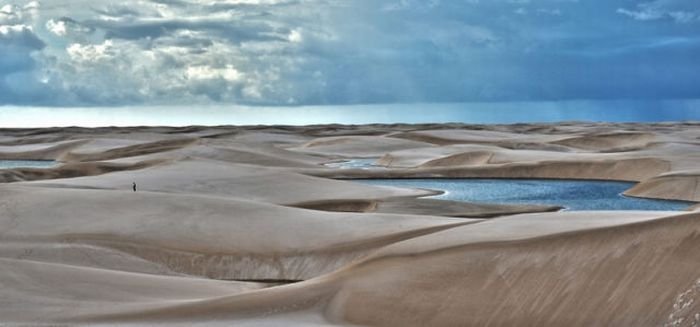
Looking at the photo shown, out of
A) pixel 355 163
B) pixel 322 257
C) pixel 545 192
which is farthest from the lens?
pixel 355 163

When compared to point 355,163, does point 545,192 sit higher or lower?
lower

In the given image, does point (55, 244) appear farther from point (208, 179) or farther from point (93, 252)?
point (208, 179)

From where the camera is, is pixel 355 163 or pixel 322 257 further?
pixel 355 163

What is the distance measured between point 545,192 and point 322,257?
11.6m

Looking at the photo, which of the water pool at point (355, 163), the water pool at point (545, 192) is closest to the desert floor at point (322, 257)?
the water pool at point (545, 192)

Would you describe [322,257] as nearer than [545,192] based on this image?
Yes

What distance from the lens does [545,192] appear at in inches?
808

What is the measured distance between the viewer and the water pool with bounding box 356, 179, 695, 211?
17.6 m

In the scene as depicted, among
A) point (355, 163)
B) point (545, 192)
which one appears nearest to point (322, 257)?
point (545, 192)

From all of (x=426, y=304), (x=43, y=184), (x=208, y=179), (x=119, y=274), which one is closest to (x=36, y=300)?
(x=119, y=274)

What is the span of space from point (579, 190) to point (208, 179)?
26.4ft

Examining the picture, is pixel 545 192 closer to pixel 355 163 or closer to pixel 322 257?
pixel 322 257

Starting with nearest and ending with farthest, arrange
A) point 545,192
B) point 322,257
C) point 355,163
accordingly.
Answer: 1. point 322,257
2. point 545,192
3. point 355,163

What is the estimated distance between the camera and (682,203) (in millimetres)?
17797
